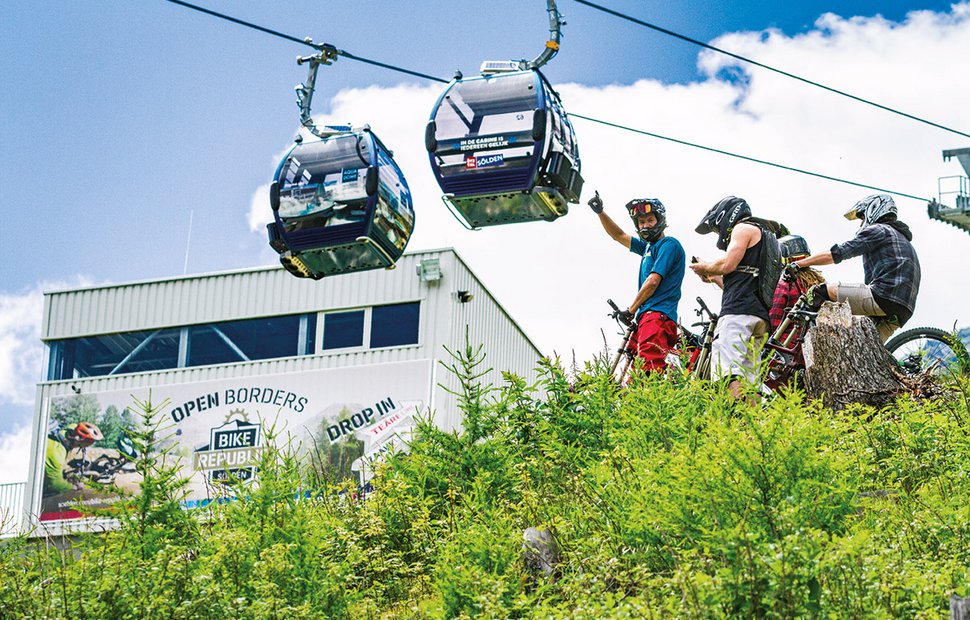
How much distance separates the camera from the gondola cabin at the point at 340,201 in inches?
453

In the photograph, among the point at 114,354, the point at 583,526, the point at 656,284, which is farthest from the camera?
the point at 114,354

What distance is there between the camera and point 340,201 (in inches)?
456

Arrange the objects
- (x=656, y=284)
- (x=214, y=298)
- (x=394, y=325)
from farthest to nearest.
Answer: (x=214, y=298), (x=394, y=325), (x=656, y=284)

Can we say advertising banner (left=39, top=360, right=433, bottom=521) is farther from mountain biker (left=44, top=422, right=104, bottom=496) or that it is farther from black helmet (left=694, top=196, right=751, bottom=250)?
black helmet (left=694, top=196, right=751, bottom=250)

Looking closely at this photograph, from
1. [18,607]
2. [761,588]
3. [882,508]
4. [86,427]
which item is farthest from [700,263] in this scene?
[86,427]

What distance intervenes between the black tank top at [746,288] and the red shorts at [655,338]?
2.71 feet

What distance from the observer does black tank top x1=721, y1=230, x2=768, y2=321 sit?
9.77 meters

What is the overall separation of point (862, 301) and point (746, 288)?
5.42ft

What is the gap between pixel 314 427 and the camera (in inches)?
1179

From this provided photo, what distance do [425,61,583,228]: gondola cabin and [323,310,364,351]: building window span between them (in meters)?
19.7

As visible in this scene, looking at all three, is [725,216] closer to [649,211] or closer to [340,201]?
[649,211]

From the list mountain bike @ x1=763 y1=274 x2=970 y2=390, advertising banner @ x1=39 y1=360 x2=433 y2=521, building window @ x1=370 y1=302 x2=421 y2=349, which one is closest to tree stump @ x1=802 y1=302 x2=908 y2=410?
mountain bike @ x1=763 y1=274 x2=970 y2=390

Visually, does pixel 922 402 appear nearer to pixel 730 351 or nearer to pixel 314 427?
pixel 730 351

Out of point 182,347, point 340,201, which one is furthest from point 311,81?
point 182,347
